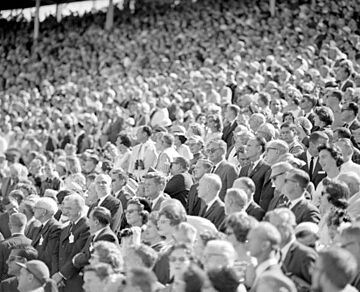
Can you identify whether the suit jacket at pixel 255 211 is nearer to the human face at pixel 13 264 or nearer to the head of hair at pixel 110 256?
the head of hair at pixel 110 256

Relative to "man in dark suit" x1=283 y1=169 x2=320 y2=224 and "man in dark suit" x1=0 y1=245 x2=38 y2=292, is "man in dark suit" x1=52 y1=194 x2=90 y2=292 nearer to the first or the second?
"man in dark suit" x1=0 y1=245 x2=38 y2=292

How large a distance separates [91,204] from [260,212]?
7.46ft

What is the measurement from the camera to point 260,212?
736 cm

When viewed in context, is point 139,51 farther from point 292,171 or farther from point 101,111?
point 292,171

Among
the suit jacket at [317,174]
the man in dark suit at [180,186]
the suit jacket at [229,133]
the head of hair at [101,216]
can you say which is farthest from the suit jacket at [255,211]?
the suit jacket at [229,133]

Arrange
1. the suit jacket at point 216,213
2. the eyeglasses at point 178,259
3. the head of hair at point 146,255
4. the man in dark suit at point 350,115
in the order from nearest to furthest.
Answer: the eyeglasses at point 178,259
the head of hair at point 146,255
the suit jacket at point 216,213
the man in dark suit at point 350,115

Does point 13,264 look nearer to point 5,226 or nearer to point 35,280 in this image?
point 35,280

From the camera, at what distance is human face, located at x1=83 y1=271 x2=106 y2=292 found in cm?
553

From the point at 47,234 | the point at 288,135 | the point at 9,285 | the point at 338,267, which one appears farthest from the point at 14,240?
the point at 338,267

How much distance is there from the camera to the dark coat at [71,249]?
7804mm

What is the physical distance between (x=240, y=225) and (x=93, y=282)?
3.44 ft

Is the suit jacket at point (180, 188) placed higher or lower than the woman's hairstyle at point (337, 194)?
lower

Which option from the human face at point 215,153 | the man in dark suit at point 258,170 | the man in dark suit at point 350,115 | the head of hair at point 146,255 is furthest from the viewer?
the man in dark suit at point 350,115

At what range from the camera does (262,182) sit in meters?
8.62
